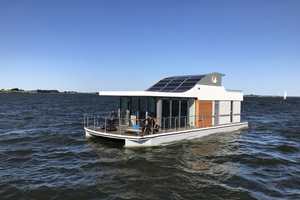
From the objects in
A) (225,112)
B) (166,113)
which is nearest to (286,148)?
(225,112)

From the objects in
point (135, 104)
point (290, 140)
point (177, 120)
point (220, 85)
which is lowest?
point (290, 140)

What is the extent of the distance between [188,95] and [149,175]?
7.04 meters

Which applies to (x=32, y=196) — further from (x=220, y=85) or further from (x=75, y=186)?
(x=220, y=85)

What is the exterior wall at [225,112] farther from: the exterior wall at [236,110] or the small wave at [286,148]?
the small wave at [286,148]

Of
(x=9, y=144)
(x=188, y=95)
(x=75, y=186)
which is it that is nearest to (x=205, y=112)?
(x=188, y=95)

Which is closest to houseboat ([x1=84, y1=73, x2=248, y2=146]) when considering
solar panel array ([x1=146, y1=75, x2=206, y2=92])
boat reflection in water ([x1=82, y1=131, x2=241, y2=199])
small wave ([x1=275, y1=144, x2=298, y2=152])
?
solar panel array ([x1=146, y1=75, x2=206, y2=92])

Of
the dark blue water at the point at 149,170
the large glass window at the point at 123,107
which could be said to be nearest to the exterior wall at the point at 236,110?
the dark blue water at the point at 149,170

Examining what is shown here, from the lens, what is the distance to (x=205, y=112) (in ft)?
52.9

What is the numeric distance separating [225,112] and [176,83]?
4659mm

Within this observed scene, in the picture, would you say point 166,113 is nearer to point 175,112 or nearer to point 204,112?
point 175,112

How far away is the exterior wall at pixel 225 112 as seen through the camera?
57.8 ft

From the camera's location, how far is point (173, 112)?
1420 centimetres

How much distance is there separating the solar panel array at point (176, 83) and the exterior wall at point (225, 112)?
119 inches

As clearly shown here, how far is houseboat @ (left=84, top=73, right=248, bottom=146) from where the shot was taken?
12.5 meters
